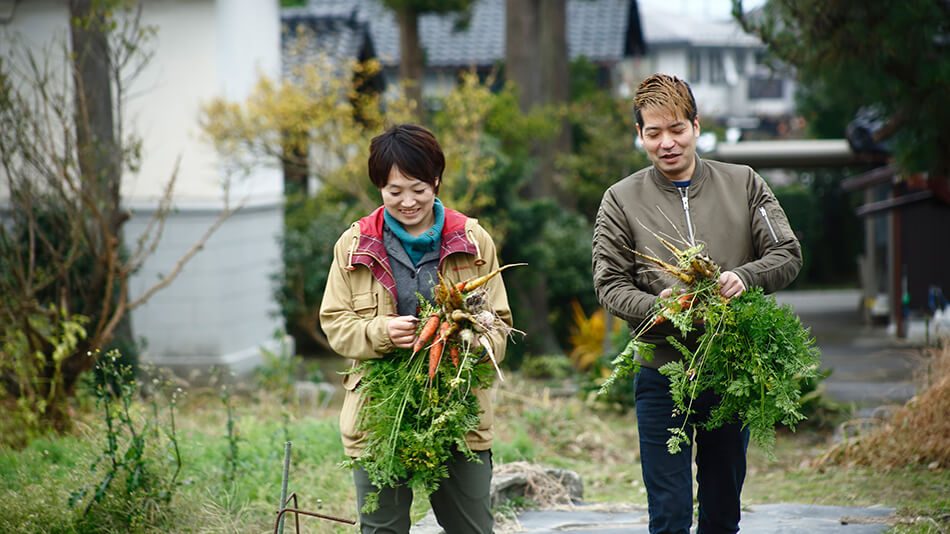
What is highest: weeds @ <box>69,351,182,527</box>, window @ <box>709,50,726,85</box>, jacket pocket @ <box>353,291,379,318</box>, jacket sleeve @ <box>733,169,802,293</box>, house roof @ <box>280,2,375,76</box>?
window @ <box>709,50,726,85</box>

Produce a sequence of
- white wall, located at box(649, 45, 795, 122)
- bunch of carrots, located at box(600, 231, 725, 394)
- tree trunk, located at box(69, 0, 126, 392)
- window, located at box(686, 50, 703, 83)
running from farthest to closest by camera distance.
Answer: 1. white wall, located at box(649, 45, 795, 122)
2. window, located at box(686, 50, 703, 83)
3. tree trunk, located at box(69, 0, 126, 392)
4. bunch of carrots, located at box(600, 231, 725, 394)

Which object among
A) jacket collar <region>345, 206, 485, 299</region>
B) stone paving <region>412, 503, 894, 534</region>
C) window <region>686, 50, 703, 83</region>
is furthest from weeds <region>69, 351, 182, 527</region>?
window <region>686, 50, 703, 83</region>

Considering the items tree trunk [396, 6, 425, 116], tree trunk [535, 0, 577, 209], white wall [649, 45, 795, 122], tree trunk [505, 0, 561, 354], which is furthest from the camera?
white wall [649, 45, 795, 122]

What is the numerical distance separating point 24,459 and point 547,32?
13080mm

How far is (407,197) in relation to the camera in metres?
3.56

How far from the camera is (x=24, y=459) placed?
5.82 m

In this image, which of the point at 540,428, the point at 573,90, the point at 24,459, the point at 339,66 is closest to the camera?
the point at 24,459

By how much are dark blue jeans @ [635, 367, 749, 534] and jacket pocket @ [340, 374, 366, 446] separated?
0.94 m

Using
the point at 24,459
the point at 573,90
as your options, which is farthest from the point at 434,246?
the point at 573,90

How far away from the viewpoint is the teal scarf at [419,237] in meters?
3.61

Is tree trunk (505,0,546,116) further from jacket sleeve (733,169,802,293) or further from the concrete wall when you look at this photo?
jacket sleeve (733,169,802,293)

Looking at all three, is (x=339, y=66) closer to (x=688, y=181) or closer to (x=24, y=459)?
(x=24, y=459)

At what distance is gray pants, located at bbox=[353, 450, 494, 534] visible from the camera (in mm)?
3566

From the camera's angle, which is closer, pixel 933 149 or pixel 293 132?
pixel 933 149
